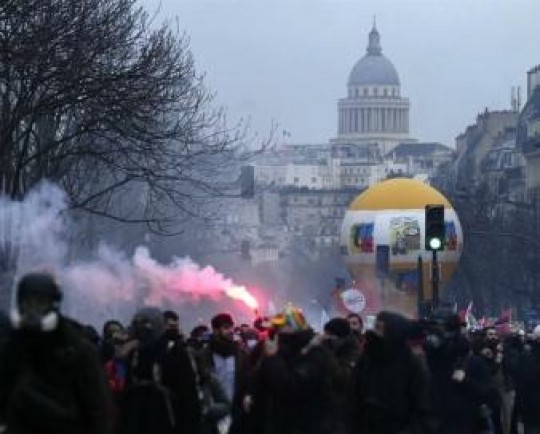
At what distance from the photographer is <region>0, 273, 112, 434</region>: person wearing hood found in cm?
1198

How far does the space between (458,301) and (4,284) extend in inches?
2242

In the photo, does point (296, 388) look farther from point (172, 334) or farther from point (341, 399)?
point (172, 334)

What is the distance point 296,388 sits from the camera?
16047 mm

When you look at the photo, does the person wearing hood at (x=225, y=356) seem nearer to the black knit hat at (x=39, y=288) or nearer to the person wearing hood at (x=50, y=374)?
the person wearing hood at (x=50, y=374)

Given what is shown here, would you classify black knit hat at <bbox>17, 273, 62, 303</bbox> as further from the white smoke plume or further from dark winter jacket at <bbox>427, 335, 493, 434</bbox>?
the white smoke plume

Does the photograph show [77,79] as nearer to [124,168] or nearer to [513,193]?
[124,168]

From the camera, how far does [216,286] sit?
4012 cm

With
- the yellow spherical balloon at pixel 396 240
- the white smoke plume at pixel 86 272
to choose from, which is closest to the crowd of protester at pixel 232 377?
the white smoke plume at pixel 86 272

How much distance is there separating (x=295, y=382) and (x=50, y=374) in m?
4.14

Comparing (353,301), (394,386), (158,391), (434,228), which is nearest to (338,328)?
(158,391)

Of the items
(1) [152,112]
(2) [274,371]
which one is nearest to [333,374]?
(2) [274,371]

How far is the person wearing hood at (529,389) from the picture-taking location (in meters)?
26.0

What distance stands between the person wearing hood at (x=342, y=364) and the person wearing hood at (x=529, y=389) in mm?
4973

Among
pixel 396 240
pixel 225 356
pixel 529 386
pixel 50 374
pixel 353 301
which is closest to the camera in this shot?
pixel 50 374
